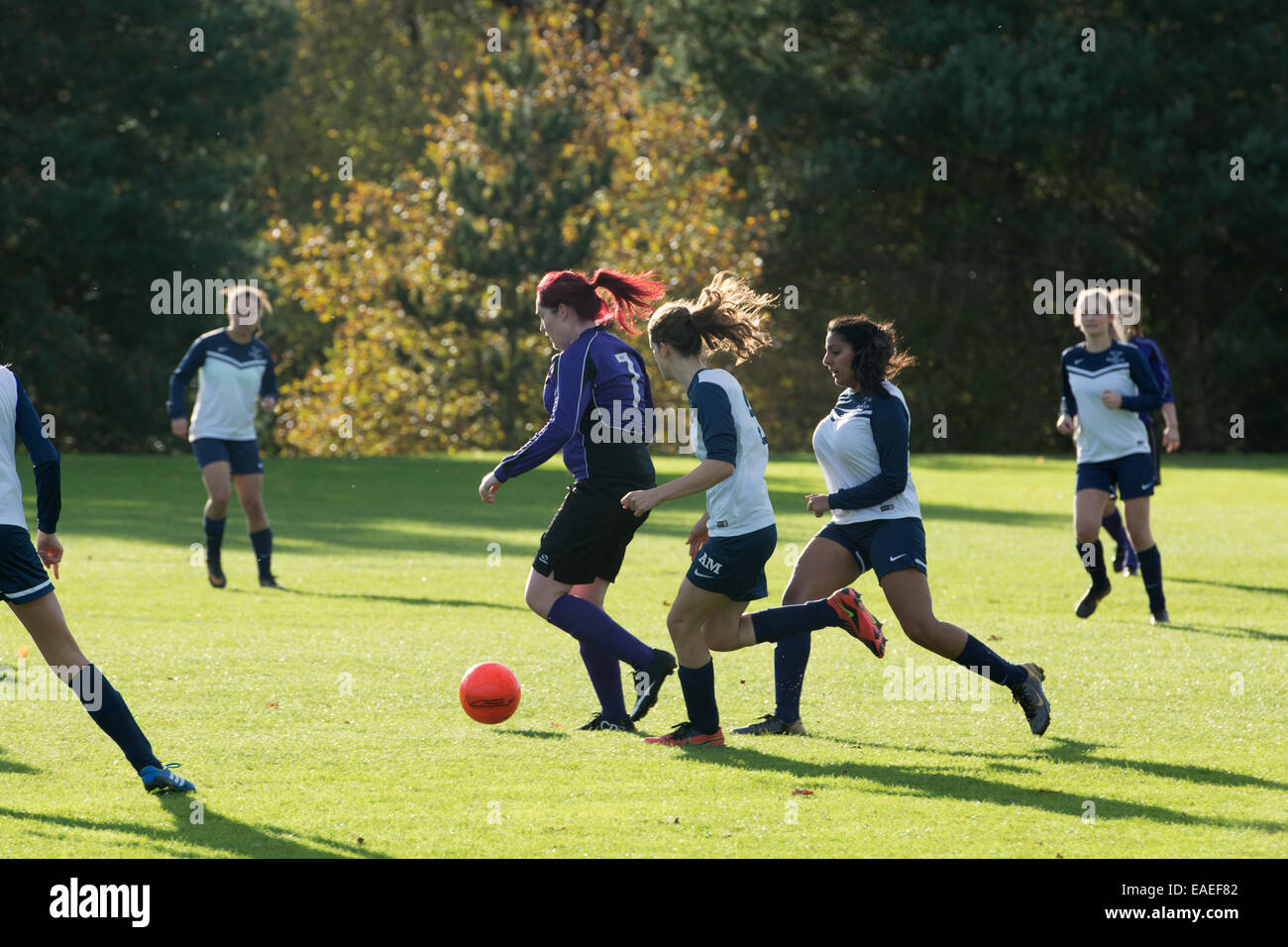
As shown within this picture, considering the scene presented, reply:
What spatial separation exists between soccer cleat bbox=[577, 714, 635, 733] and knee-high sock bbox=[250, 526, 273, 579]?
19.5 feet

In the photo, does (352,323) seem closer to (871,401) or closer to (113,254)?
(113,254)

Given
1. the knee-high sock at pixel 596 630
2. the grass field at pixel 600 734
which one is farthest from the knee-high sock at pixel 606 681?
the grass field at pixel 600 734

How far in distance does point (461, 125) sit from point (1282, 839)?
29662mm

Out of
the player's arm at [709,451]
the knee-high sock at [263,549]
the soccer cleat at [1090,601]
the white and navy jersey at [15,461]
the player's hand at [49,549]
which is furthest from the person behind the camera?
the knee-high sock at [263,549]

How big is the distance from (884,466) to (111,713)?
3239mm

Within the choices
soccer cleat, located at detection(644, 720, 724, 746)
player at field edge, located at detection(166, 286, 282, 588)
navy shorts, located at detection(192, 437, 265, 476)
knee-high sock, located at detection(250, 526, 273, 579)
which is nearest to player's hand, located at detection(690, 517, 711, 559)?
soccer cleat, located at detection(644, 720, 724, 746)

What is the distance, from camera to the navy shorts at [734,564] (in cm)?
665

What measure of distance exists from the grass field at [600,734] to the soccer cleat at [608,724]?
0.19 m

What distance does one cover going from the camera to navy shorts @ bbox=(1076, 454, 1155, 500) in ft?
36.2

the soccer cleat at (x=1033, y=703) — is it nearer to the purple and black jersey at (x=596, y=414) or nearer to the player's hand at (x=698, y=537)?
the player's hand at (x=698, y=537)

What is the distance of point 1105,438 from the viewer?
36.2 feet

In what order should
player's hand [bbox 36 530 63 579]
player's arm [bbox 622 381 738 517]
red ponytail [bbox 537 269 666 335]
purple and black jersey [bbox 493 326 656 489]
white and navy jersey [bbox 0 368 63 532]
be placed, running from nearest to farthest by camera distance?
1. white and navy jersey [bbox 0 368 63 532]
2. player's hand [bbox 36 530 63 579]
3. player's arm [bbox 622 381 738 517]
4. purple and black jersey [bbox 493 326 656 489]
5. red ponytail [bbox 537 269 666 335]

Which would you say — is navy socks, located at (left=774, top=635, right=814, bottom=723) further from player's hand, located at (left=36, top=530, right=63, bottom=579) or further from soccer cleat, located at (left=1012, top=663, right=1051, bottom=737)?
player's hand, located at (left=36, top=530, right=63, bottom=579)

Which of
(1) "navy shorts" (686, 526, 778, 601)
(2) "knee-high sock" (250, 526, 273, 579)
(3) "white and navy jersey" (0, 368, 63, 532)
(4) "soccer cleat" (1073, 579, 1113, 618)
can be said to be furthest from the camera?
(2) "knee-high sock" (250, 526, 273, 579)
